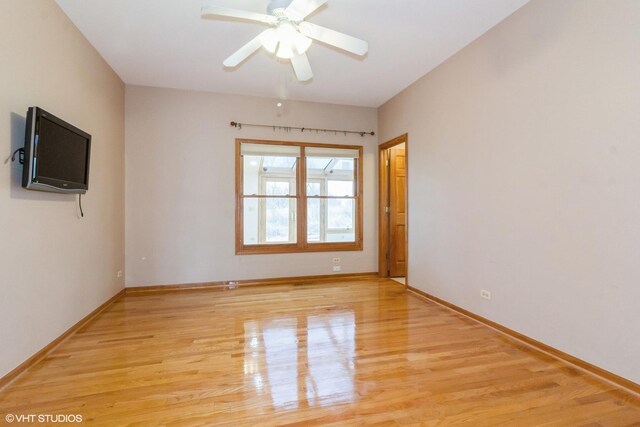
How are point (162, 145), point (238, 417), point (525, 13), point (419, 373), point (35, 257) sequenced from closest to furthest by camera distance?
1. point (238, 417)
2. point (419, 373)
3. point (35, 257)
4. point (525, 13)
5. point (162, 145)

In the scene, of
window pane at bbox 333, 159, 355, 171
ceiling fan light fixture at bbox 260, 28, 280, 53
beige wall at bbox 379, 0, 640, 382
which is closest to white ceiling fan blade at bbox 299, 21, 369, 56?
ceiling fan light fixture at bbox 260, 28, 280, 53

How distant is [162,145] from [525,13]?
14.4 feet

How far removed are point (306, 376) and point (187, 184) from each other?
3.31 m

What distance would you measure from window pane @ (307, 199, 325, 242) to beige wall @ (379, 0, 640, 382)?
199 centimetres

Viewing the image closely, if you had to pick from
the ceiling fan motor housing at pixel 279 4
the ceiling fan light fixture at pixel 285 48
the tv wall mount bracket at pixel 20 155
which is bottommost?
the tv wall mount bracket at pixel 20 155

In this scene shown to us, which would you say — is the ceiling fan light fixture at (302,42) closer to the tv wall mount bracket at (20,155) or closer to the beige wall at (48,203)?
the beige wall at (48,203)

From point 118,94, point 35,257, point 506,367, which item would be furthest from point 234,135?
point 506,367

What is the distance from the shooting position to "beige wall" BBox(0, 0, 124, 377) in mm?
1995

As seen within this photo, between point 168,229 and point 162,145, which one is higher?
point 162,145

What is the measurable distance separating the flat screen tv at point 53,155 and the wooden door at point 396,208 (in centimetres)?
413

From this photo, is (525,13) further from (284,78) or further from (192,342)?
(192,342)

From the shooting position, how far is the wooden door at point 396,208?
5145 mm

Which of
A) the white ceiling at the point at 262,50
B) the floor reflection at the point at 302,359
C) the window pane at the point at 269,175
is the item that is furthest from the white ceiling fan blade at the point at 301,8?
the window pane at the point at 269,175

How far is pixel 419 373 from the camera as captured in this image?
2113mm
